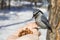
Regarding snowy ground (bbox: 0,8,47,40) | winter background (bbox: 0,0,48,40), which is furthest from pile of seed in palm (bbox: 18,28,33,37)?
snowy ground (bbox: 0,8,47,40)

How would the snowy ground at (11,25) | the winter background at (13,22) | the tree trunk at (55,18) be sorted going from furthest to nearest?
1. the winter background at (13,22)
2. the snowy ground at (11,25)
3. the tree trunk at (55,18)

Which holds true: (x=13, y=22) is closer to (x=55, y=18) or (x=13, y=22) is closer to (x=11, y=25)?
(x=11, y=25)

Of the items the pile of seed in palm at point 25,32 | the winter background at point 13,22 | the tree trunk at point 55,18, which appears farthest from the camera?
the winter background at point 13,22

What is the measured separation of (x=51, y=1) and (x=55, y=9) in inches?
3.1

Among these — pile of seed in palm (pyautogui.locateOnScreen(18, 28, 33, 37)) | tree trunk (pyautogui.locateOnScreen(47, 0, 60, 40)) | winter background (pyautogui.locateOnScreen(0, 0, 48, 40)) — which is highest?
tree trunk (pyautogui.locateOnScreen(47, 0, 60, 40))

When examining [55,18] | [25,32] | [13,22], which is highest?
[55,18]

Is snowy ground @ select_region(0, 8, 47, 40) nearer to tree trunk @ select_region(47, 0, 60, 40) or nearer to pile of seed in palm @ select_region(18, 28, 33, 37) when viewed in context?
pile of seed in palm @ select_region(18, 28, 33, 37)

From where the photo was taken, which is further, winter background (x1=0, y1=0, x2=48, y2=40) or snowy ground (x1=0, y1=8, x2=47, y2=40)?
winter background (x1=0, y1=0, x2=48, y2=40)

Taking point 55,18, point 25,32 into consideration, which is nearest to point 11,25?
point 25,32

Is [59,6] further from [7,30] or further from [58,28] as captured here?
[7,30]

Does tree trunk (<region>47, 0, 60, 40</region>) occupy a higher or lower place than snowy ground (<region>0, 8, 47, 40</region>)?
higher

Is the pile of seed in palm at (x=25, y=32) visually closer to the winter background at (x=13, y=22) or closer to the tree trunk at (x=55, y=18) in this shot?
the winter background at (x=13, y=22)

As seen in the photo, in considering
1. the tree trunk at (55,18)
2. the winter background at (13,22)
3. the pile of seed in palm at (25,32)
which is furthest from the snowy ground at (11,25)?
the tree trunk at (55,18)

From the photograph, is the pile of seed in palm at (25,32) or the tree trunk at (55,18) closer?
the tree trunk at (55,18)
